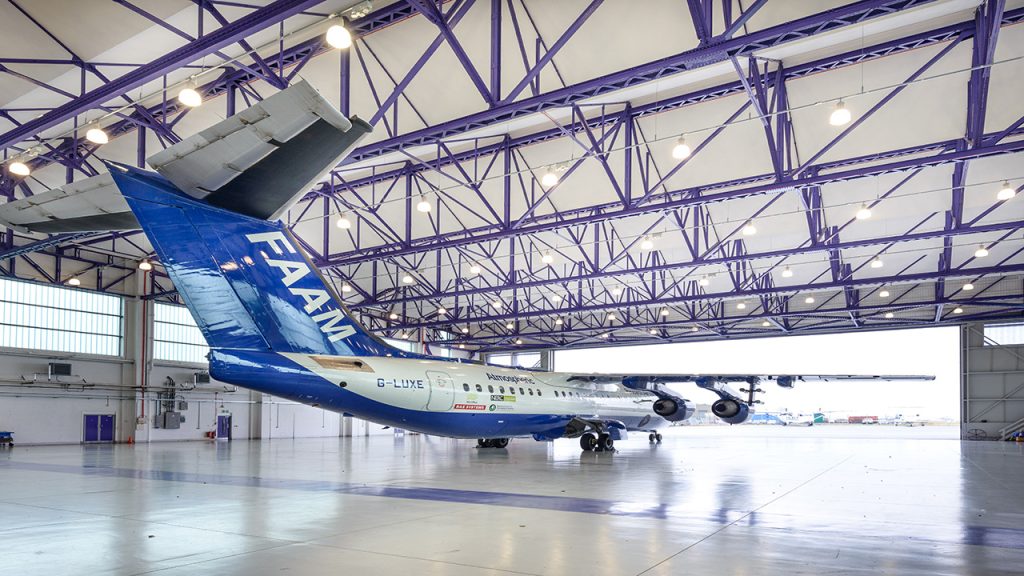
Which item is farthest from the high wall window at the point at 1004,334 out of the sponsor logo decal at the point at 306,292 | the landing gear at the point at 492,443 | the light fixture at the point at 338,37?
the light fixture at the point at 338,37

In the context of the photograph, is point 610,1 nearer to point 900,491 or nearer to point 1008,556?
point 900,491

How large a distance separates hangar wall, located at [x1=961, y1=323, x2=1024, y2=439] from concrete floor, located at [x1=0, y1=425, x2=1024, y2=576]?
27.6 meters

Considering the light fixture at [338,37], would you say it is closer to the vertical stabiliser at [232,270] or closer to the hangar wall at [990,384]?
the vertical stabiliser at [232,270]

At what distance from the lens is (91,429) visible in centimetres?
3466

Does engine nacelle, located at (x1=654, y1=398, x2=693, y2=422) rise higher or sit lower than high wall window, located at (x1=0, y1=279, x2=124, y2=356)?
lower

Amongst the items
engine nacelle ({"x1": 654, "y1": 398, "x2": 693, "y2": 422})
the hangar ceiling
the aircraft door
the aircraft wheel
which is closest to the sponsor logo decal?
the aircraft door

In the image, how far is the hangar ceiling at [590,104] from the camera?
542 inches

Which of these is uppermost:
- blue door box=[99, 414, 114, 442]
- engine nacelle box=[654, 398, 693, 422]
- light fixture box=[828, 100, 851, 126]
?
light fixture box=[828, 100, 851, 126]

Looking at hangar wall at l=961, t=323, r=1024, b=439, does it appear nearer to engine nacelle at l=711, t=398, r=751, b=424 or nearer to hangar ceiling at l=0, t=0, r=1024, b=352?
hangar ceiling at l=0, t=0, r=1024, b=352

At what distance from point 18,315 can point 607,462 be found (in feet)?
91.6

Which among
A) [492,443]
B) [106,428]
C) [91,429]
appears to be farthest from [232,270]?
[106,428]

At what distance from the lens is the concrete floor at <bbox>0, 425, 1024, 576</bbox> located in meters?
6.87

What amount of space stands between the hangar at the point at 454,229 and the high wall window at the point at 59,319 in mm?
138

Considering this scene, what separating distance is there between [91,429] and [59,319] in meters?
5.68
